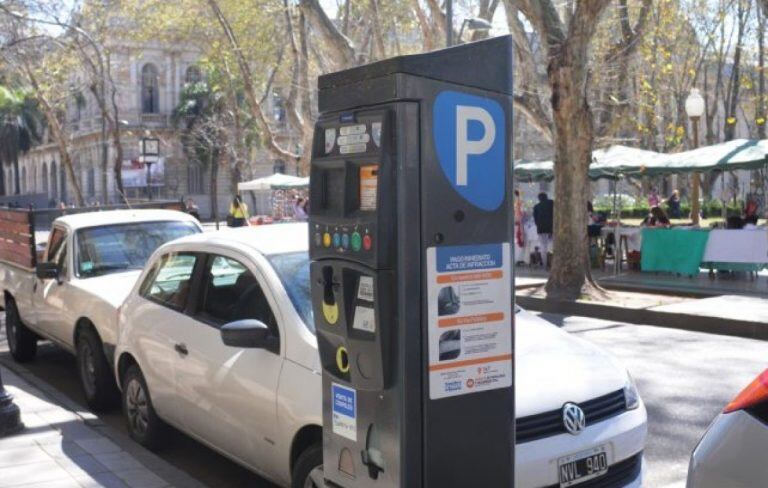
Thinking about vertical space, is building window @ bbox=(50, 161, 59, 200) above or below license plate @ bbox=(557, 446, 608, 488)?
above

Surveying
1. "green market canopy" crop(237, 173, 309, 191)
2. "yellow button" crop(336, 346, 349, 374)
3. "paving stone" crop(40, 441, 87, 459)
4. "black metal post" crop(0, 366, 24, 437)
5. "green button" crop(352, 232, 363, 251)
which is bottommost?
"paving stone" crop(40, 441, 87, 459)

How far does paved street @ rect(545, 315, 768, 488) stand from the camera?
19.7 feet

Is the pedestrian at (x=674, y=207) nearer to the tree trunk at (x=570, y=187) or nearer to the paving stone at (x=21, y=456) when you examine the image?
the tree trunk at (x=570, y=187)

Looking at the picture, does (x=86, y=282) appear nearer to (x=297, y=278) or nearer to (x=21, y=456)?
(x=21, y=456)

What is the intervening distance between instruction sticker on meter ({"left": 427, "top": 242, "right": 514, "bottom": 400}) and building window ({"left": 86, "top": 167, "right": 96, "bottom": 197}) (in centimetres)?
6359

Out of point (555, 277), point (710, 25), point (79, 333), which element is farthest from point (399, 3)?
point (79, 333)

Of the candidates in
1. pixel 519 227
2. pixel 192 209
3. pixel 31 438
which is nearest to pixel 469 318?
pixel 31 438

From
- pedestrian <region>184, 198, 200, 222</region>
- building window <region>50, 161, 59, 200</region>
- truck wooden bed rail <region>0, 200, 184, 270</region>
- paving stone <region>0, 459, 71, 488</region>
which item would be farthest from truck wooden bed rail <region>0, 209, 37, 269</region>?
building window <region>50, 161, 59, 200</region>

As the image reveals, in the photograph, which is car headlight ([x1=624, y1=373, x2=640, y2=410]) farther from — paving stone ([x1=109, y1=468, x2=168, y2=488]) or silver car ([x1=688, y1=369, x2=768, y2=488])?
paving stone ([x1=109, y1=468, x2=168, y2=488])

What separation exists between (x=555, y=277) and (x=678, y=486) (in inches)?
370

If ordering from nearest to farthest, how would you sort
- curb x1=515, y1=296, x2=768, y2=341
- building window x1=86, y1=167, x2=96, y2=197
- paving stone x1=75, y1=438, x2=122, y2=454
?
paving stone x1=75, y1=438, x2=122, y2=454
curb x1=515, y1=296, x2=768, y2=341
building window x1=86, y1=167, x2=96, y2=197

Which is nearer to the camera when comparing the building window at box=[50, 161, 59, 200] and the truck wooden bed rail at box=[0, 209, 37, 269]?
the truck wooden bed rail at box=[0, 209, 37, 269]

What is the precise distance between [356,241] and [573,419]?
1565 mm

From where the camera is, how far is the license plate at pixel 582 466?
3.97 m
